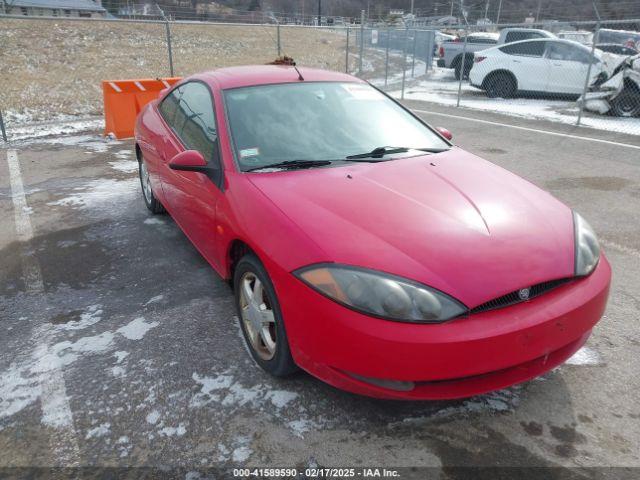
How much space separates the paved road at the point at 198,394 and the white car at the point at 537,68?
922 cm

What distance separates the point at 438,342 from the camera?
6.11 feet

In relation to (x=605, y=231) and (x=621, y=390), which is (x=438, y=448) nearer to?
(x=621, y=390)

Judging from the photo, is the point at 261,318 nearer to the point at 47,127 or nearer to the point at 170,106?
the point at 170,106

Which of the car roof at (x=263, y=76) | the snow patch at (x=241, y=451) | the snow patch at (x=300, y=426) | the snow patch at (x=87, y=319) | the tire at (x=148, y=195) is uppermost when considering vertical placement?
the car roof at (x=263, y=76)

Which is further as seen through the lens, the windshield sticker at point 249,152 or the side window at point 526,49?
the side window at point 526,49

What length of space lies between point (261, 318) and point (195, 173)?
1.18m

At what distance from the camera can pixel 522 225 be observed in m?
2.30

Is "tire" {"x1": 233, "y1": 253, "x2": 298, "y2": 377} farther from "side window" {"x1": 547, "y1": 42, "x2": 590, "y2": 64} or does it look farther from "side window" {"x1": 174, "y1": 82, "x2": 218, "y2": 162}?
"side window" {"x1": 547, "y1": 42, "x2": 590, "y2": 64}

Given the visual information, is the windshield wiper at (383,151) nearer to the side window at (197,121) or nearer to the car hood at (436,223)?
the car hood at (436,223)

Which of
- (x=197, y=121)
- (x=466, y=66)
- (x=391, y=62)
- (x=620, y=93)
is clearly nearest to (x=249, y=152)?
(x=197, y=121)

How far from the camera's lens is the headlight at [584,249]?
223cm

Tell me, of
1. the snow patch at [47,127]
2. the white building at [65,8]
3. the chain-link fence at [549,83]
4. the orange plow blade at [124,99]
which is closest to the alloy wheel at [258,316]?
the orange plow blade at [124,99]

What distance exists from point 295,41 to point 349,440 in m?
29.4

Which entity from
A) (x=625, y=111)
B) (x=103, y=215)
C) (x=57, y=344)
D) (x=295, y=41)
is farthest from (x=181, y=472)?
(x=295, y=41)
